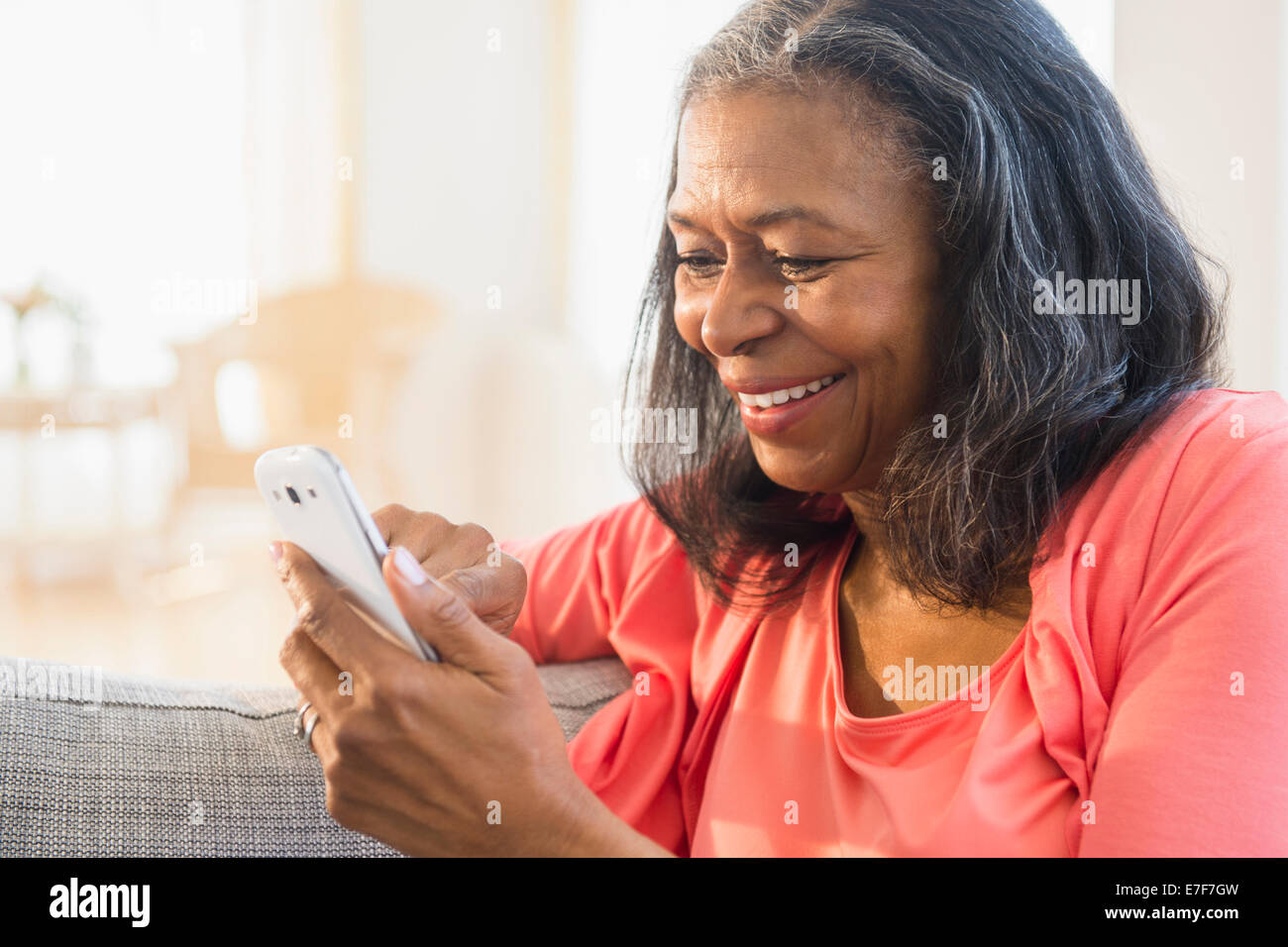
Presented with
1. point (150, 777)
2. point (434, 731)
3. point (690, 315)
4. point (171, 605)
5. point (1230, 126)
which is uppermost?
point (1230, 126)

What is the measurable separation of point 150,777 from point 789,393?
1.93ft

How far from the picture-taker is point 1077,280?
0.96 metres

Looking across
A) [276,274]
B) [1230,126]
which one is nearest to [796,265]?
[1230,126]

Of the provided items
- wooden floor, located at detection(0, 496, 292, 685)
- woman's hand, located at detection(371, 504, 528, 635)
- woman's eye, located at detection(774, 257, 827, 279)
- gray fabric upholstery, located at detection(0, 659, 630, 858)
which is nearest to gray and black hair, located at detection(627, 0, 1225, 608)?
woman's eye, located at detection(774, 257, 827, 279)

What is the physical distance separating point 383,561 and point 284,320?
3.83 m

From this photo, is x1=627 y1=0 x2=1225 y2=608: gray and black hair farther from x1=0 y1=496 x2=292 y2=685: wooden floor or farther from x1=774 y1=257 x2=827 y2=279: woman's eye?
x1=0 y1=496 x2=292 y2=685: wooden floor

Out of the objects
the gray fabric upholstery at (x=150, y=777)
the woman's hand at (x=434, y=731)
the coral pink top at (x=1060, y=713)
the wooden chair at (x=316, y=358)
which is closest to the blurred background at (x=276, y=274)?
the wooden chair at (x=316, y=358)

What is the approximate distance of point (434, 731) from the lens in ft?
2.33

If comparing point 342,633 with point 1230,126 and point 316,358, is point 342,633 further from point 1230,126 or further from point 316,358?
point 316,358

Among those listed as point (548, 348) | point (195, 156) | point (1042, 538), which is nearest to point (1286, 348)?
point (1042, 538)

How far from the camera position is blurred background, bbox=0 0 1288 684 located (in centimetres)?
400

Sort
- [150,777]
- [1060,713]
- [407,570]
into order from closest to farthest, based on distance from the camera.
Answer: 1. [407,570]
2. [1060,713]
3. [150,777]

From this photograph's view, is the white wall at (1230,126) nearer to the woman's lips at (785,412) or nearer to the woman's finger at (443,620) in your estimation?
the woman's lips at (785,412)
